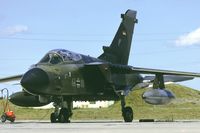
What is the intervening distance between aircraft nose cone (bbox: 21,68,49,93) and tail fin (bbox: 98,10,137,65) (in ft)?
28.5

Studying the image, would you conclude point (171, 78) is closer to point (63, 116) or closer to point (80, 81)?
point (80, 81)

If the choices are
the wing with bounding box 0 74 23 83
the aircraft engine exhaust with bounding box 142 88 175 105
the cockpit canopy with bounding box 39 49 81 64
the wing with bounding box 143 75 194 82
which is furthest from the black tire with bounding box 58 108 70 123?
the wing with bounding box 143 75 194 82

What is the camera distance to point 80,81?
2784 centimetres

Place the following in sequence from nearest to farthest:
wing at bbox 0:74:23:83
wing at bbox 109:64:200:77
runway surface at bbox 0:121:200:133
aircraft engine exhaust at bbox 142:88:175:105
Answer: runway surface at bbox 0:121:200:133 → aircraft engine exhaust at bbox 142:88:175:105 → wing at bbox 109:64:200:77 → wing at bbox 0:74:23:83

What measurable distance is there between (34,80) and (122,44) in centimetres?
1089

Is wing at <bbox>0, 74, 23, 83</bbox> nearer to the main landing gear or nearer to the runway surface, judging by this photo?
the main landing gear

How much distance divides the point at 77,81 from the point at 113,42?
281 inches

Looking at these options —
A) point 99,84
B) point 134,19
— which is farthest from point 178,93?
point 99,84

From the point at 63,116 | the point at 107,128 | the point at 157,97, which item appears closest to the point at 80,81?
the point at 63,116

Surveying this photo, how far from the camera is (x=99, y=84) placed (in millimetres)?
28688

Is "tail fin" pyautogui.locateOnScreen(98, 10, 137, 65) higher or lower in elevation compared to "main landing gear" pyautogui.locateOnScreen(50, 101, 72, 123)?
higher

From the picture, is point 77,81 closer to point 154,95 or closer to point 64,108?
point 64,108

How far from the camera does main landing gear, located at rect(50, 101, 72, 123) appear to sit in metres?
26.4

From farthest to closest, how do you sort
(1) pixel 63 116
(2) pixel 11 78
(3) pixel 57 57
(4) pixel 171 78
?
(2) pixel 11 78
(4) pixel 171 78
(3) pixel 57 57
(1) pixel 63 116
